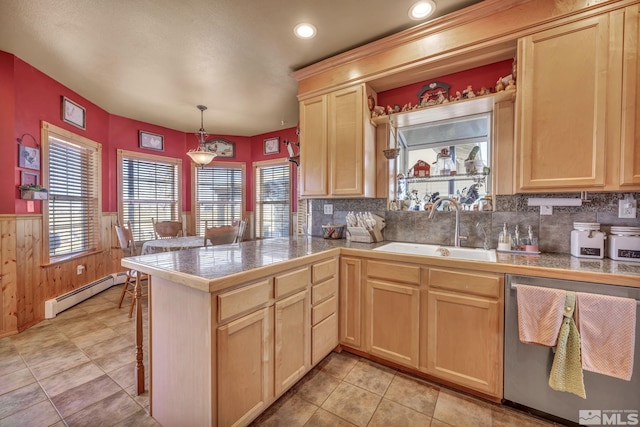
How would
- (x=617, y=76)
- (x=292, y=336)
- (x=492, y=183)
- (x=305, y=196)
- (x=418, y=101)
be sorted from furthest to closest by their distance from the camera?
(x=305, y=196)
(x=418, y=101)
(x=492, y=183)
(x=292, y=336)
(x=617, y=76)

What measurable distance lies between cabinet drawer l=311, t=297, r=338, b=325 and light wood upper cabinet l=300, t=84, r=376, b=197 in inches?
38.5

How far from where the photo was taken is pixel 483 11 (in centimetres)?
184

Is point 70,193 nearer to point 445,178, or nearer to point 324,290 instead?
point 324,290

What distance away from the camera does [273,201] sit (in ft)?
17.3

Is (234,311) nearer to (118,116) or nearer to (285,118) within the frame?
(285,118)

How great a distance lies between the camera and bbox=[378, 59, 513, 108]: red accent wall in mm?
2082

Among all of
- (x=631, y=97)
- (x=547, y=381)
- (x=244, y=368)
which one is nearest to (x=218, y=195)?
(x=244, y=368)

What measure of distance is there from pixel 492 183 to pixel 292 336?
1906 mm

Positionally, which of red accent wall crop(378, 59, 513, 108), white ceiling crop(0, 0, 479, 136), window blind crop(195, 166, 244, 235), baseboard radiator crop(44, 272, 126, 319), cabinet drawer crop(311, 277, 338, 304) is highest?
white ceiling crop(0, 0, 479, 136)

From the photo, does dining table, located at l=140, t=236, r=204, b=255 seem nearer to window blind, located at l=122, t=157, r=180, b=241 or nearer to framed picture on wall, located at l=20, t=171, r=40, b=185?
framed picture on wall, located at l=20, t=171, r=40, b=185

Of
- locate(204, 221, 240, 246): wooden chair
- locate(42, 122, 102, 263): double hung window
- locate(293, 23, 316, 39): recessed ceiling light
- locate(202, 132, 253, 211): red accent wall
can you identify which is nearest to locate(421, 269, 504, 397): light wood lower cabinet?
locate(293, 23, 316, 39): recessed ceiling light

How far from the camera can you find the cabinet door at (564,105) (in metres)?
1.56

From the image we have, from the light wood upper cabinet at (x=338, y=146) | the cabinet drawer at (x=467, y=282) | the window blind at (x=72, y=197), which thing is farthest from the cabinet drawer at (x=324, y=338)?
the window blind at (x=72, y=197)

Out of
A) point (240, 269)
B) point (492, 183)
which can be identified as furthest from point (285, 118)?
point (240, 269)
